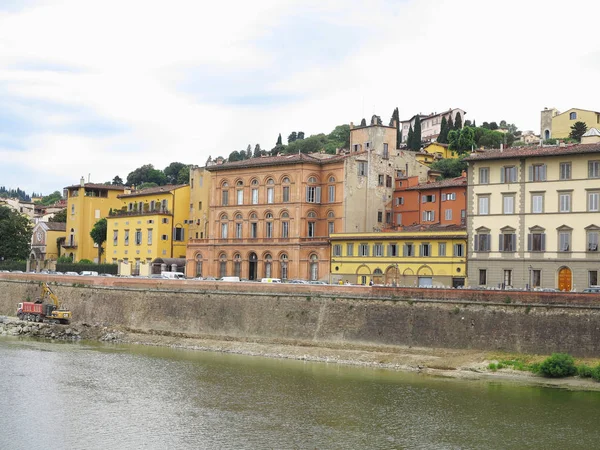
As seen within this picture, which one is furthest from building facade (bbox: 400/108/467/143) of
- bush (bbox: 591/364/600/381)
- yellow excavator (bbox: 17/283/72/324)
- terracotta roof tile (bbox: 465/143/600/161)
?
bush (bbox: 591/364/600/381)

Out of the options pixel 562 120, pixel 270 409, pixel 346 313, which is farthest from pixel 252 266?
pixel 562 120

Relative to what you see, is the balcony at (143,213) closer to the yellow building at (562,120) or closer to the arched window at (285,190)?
the arched window at (285,190)

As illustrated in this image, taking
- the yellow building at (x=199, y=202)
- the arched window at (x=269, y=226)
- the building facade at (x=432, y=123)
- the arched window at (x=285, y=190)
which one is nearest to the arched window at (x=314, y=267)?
the arched window at (x=269, y=226)

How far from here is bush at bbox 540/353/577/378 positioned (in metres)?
46.1

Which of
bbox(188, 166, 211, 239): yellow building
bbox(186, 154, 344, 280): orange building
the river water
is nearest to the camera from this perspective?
the river water

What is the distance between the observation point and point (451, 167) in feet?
337

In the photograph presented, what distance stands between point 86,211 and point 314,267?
4017 centimetres

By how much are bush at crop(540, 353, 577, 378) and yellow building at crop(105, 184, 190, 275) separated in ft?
165

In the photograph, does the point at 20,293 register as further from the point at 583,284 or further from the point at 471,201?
the point at 583,284

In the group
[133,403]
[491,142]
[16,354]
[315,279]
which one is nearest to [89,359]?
[16,354]

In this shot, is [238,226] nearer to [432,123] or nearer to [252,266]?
[252,266]

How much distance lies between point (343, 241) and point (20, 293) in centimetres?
3297

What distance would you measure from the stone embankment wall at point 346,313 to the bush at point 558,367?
188 centimetres

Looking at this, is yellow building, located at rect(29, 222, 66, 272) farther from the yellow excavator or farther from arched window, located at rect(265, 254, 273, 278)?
arched window, located at rect(265, 254, 273, 278)
